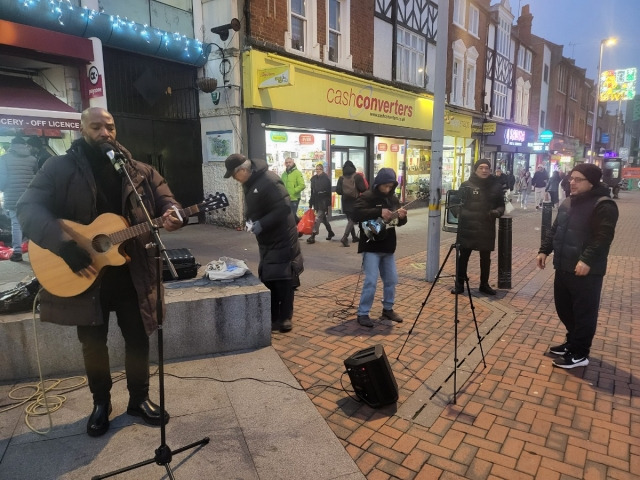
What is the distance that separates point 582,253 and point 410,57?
14.8 metres

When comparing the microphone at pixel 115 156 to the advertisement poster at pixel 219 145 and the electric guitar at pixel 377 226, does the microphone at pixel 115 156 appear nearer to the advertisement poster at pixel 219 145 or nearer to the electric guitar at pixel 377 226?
the electric guitar at pixel 377 226

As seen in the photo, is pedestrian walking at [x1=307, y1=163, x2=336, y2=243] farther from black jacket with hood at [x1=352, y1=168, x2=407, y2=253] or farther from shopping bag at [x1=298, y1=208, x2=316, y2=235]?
black jacket with hood at [x1=352, y1=168, x2=407, y2=253]

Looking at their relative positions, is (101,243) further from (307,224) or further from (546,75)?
(546,75)

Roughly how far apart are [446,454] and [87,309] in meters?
2.49

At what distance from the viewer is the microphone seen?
94.6 inches

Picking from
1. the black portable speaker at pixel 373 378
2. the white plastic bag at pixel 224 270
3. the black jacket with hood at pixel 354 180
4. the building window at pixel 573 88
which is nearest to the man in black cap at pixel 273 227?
the white plastic bag at pixel 224 270

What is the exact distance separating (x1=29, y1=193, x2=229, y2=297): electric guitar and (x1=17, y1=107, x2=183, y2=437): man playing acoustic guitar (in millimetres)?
40

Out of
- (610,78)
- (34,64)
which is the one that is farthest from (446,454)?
(610,78)

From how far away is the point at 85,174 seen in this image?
2648mm

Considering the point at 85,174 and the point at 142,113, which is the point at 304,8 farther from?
the point at 85,174

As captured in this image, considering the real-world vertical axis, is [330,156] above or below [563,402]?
above

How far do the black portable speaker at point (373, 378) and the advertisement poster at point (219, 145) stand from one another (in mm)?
8388

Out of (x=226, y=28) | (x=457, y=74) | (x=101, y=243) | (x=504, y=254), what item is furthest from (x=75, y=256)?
(x=457, y=74)

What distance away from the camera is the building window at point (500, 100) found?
2487cm
